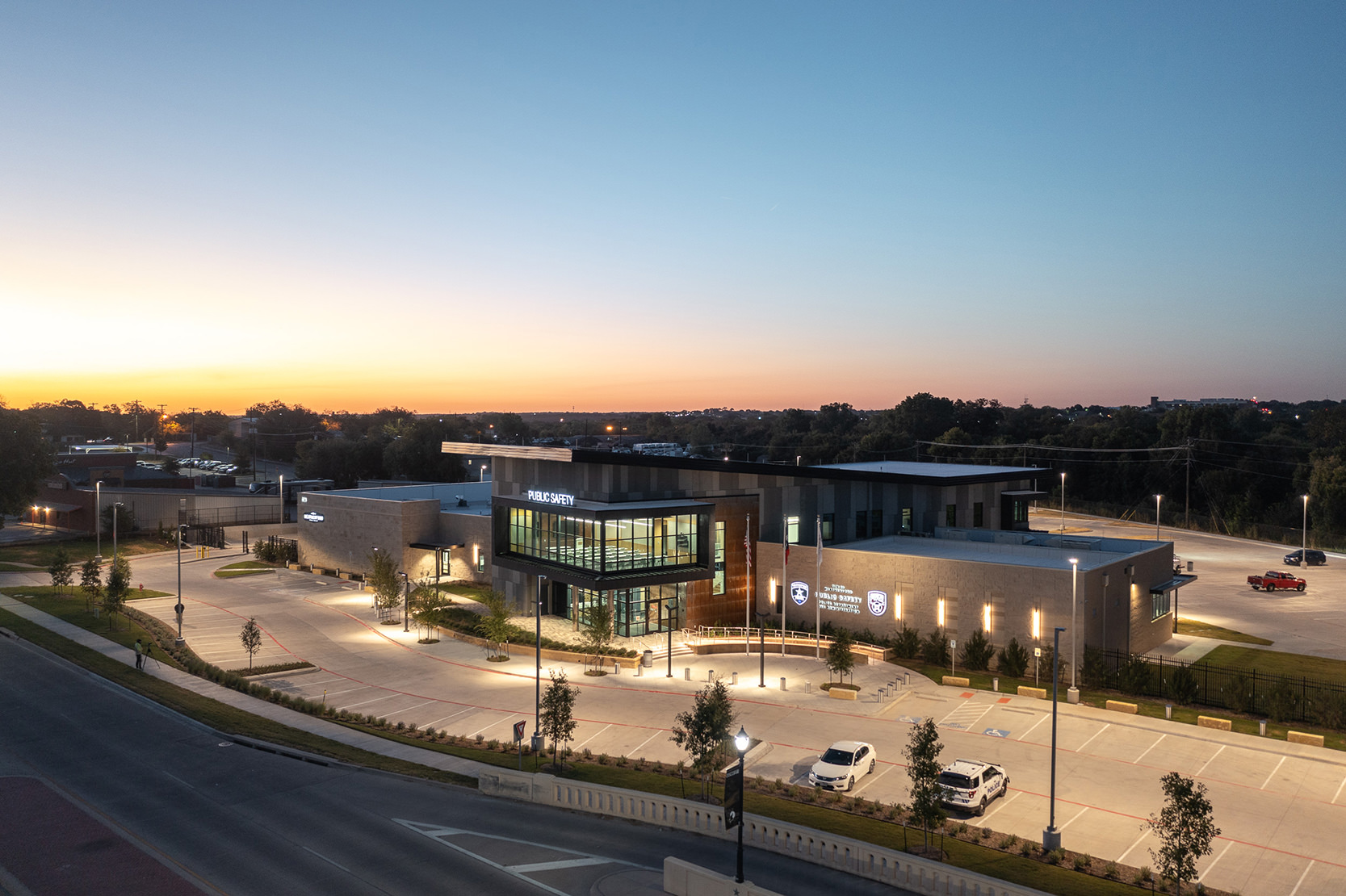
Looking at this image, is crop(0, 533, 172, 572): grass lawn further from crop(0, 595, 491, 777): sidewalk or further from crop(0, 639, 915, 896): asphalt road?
crop(0, 639, 915, 896): asphalt road

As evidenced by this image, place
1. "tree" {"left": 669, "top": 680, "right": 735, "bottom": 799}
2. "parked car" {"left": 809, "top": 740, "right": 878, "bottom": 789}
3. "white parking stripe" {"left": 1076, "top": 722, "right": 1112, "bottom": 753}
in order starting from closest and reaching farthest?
"tree" {"left": 669, "top": 680, "right": 735, "bottom": 799} → "parked car" {"left": 809, "top": 740, "right": 878, "bottom": 789} → "white parking stripe" {"left": 1076, "top": 722, "right": 1112, "bottom": 753}

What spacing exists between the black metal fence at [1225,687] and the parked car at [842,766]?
61.0 feet

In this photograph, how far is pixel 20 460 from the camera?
10056 centimetres

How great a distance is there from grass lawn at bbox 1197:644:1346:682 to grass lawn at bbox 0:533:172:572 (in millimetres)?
98809

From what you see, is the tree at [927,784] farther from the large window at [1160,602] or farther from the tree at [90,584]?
the tree at [90,584]

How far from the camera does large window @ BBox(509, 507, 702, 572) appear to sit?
57.0 metres

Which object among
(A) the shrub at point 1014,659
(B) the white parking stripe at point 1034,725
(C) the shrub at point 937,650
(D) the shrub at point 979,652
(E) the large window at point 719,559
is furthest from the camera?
(E) the large window at point 719,559

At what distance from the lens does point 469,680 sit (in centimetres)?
4947

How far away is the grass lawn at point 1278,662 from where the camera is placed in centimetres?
4841

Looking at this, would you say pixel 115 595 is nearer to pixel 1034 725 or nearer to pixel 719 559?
pixel 719 559

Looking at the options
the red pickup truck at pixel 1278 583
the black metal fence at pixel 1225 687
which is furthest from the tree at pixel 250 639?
the red pickup truck at pixel 1278 583

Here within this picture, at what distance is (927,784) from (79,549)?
330 ft

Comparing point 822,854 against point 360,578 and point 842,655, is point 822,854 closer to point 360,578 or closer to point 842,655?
point 842,655

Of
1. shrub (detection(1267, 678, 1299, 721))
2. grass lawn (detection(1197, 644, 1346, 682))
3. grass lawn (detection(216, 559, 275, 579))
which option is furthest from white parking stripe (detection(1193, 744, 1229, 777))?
grass lawn (detection(216, 559, 275, 579))
